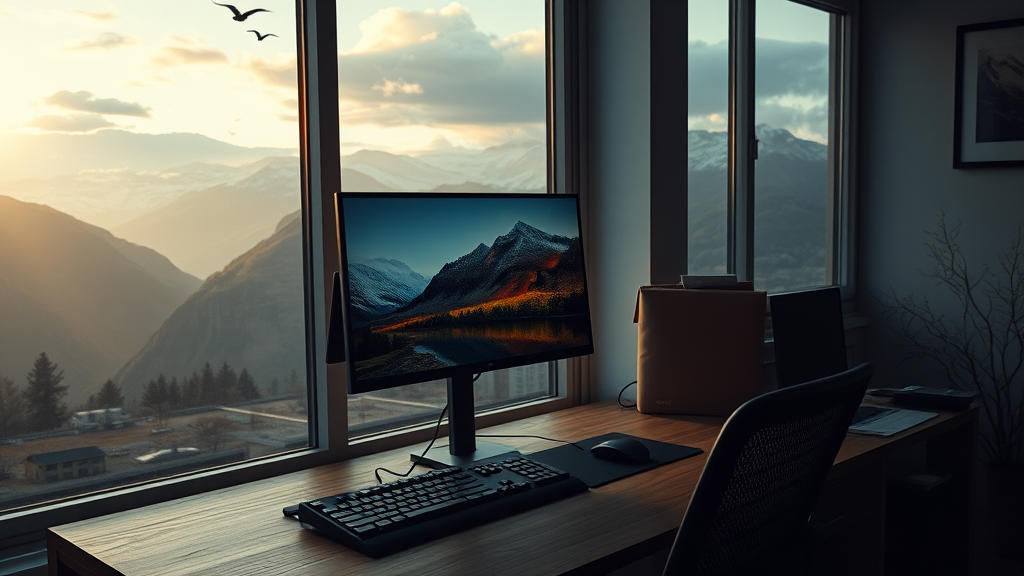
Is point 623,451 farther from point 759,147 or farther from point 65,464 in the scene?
point 759,147

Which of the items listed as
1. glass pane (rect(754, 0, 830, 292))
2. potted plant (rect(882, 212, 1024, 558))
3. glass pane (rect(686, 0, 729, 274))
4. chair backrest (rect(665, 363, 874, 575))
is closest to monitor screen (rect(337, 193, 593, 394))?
chair backrest (rect(665, 363, 874, 575))

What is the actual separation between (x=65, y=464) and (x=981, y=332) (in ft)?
10.2

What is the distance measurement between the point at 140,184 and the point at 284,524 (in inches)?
29.3

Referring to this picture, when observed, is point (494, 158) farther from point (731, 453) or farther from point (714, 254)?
point (731, 453)

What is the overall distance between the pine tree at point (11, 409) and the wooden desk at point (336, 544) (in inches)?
8.4

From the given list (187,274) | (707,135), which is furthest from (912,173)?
(187,274)

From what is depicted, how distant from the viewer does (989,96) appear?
3.20 meters

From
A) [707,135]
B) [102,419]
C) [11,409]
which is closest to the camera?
[11,409]

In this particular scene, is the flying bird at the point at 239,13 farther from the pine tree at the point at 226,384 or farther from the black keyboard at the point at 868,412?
the black keyboard at the point at 868,412

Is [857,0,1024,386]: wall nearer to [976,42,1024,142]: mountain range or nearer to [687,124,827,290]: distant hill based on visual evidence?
[976,42,1024,142]: mountain range

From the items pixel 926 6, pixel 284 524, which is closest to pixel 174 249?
pixel 284 524

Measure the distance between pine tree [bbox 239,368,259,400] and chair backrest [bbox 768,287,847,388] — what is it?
1.30 metres

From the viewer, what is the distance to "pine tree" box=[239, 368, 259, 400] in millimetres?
1872

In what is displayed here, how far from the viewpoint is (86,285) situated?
1658 millimetres
